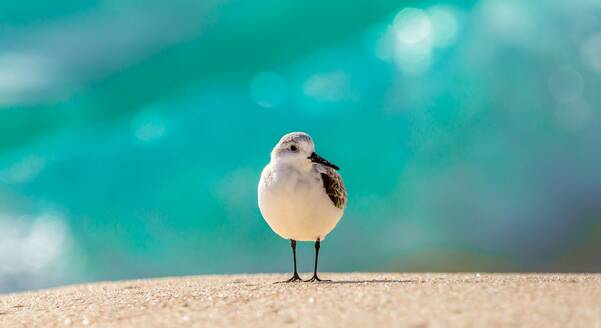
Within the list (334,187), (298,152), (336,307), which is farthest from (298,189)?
(336,307)

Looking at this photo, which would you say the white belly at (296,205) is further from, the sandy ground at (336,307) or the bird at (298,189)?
the sandy ground at (336,307)

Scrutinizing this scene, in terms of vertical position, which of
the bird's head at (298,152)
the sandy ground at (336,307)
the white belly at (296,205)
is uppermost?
the bird's head at (298,152)

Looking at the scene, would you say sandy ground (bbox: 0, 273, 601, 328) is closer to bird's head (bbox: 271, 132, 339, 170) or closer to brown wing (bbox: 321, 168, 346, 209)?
Answer: brown wing (bbox: 321, 168, 346, 209)

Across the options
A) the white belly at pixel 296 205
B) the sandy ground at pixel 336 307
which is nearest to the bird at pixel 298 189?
the white belly at pixel 296 205

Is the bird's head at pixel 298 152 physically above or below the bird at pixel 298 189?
above

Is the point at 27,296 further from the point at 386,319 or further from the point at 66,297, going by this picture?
the point at 386,319

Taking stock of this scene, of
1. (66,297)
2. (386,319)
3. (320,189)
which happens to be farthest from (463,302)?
(66,297)

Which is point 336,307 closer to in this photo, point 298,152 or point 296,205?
point 296,205
